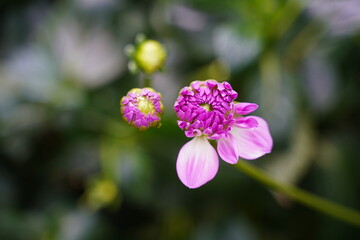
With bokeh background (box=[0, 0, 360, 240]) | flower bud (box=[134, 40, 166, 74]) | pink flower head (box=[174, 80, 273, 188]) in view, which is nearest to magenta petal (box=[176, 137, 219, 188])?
pink flower head (box=[174, 80, 273, 188])

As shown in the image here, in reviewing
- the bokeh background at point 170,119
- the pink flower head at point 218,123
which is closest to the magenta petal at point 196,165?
the pink flower head at point 218,123

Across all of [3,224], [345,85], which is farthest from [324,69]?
[3,224]

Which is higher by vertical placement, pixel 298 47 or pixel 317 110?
pixel 298 47

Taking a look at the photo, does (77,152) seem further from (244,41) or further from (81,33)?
(244,41)

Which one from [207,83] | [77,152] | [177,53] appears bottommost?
[77,152]

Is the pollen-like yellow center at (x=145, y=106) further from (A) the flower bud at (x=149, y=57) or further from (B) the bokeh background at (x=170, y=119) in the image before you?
(B) the bokeh background at (x=170, y=119)

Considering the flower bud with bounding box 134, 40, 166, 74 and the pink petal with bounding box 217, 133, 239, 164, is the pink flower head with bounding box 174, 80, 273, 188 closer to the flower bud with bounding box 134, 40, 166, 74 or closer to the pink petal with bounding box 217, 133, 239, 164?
the pink petal with bounding box 217, 133, 239, 164

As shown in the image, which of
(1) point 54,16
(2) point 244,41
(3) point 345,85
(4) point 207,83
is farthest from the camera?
(1) point 54,16

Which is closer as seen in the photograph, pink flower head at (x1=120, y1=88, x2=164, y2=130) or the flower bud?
pink flower head at (x1=120, y1=88, x2=164, y2=130)
